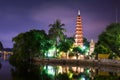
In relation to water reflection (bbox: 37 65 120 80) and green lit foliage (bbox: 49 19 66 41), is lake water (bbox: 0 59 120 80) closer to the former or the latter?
water reflection (bbox: 37 65 120 80)

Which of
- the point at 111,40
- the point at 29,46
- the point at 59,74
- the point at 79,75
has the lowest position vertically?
the point at 79,75

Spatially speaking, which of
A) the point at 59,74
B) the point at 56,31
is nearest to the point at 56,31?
the point at 56,31

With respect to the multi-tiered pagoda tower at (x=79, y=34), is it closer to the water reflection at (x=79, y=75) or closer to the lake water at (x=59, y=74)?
the lake water at (x=59, y=74)

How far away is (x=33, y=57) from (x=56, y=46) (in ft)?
31.7

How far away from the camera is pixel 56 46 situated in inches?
4469

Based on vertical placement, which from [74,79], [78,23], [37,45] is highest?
[78,23]

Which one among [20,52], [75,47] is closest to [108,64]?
[20,52]

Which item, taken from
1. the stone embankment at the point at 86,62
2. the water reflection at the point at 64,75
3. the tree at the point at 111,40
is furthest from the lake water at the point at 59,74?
the tree at the point at 111,40

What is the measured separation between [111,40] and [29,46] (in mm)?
22499

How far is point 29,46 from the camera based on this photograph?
103 meters

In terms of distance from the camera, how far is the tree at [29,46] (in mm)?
102625

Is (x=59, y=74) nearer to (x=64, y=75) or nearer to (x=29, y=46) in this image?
(x=64, y=75)

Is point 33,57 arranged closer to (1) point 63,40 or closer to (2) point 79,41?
(1) point 63,40

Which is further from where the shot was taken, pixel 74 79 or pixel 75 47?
pixel 75 47
